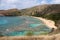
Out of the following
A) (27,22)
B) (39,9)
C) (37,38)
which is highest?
(39,9)

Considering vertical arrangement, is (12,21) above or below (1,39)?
above

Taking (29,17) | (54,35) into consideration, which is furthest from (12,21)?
(54,35)

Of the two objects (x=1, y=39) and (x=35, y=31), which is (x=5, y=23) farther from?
(x=35, y=31)

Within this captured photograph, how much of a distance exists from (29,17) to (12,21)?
0.53 meters

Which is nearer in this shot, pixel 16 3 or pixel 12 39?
pixel 12 39

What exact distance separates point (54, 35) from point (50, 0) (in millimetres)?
1095

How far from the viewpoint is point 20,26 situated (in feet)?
17.3

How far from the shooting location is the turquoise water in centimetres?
518

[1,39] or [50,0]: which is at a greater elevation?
[50,0]

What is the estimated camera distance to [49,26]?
5277mm

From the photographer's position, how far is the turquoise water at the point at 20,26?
5.18 metres

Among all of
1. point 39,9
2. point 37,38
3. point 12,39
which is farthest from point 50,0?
point 12,39

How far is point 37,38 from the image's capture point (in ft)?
16.9

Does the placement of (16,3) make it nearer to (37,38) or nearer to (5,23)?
(5,23)
